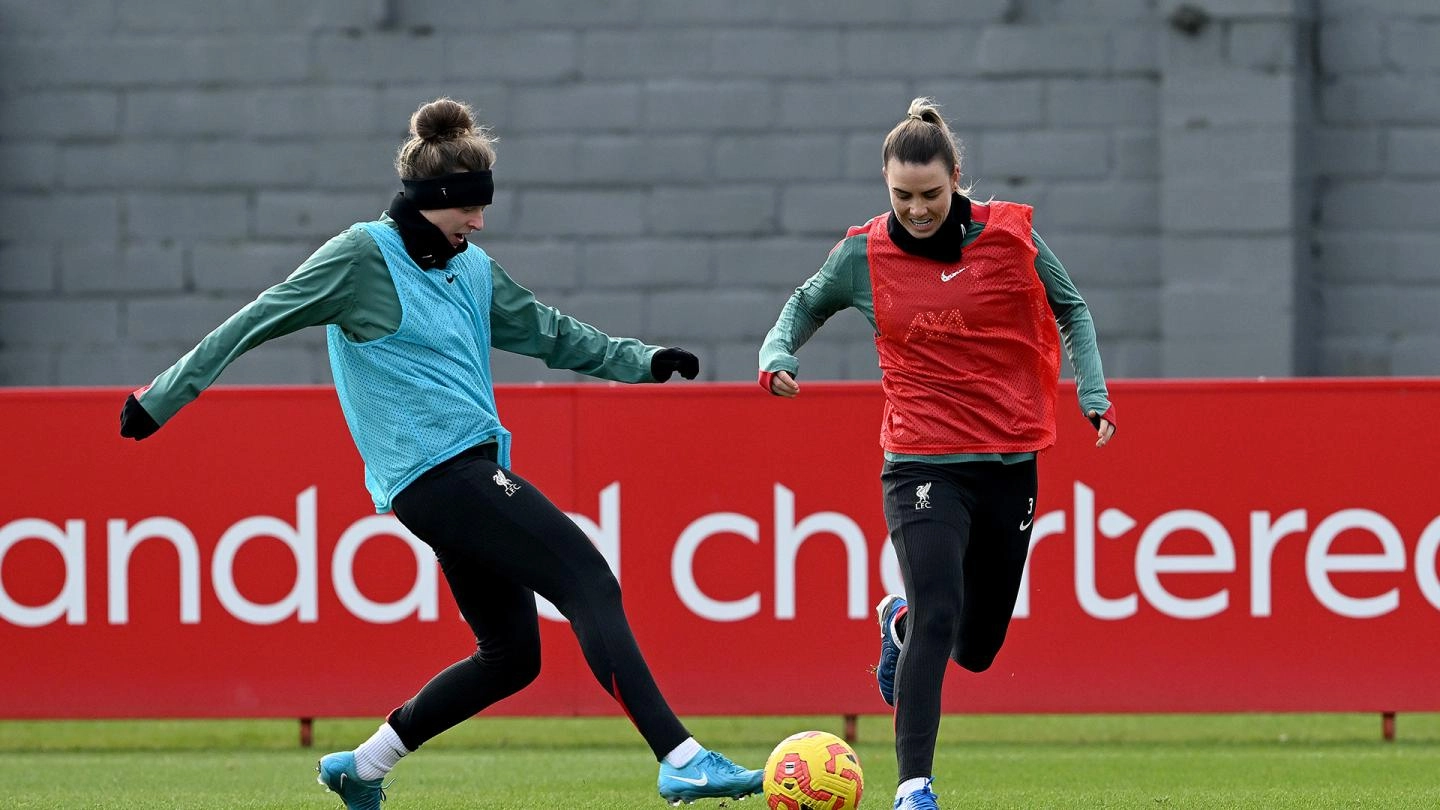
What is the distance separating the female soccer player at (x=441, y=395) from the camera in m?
4.75

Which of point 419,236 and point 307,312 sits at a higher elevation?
point 419,236

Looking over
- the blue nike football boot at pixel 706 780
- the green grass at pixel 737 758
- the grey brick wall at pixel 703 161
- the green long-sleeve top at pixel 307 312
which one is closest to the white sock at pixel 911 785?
the blue nike football boot at pixel 706 780

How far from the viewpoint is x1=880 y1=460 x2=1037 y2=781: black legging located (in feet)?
16.0

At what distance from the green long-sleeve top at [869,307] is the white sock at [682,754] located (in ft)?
3.23

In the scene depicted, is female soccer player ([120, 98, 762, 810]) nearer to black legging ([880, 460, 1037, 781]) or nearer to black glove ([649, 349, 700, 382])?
black glove ([649, 349, 700, 382])

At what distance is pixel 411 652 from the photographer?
25.9 feet

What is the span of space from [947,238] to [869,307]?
0.30 metres

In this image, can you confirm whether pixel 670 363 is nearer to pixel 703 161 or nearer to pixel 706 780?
pixel 706 780

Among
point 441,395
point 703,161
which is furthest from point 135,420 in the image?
point 703,161

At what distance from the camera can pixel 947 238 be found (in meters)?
5.14

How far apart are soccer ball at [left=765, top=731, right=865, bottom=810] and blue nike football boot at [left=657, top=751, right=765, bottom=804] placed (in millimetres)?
164

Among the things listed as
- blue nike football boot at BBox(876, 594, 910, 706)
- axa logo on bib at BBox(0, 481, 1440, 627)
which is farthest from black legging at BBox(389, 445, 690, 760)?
axa logo on bib at BBox(0, 481, 1440, 627)

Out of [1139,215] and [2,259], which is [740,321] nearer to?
[1139,215]

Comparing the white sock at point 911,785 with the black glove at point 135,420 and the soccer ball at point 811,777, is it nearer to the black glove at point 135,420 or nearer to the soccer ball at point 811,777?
the soccer ball at point 811,777
